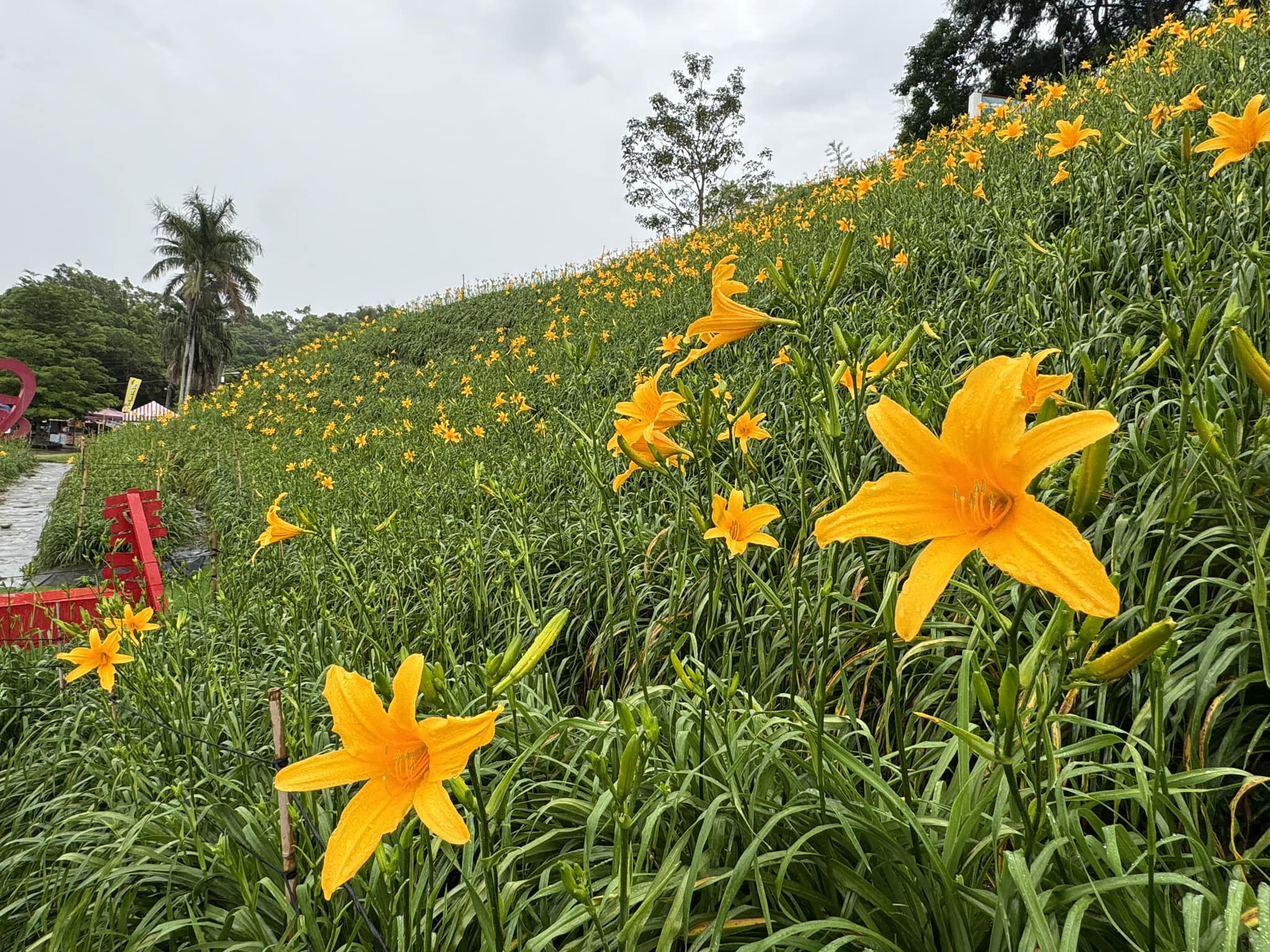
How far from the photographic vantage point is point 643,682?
5.32 feet

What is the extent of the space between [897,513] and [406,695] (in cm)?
57

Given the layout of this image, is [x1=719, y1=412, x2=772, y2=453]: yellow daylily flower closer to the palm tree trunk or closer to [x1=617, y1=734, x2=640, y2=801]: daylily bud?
[x1=617, y1=734, x2=640, y2=801]: daylily bud

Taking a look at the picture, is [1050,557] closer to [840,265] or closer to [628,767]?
[628,767]

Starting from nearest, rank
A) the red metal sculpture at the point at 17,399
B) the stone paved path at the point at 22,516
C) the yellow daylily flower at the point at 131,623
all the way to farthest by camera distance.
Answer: the yellow daylily flower at the point at 131,623 < the stone paved path at the point at 22,516 < the red metal sculpture at the point at 17,399

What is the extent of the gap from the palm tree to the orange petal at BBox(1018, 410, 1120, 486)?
123 feet

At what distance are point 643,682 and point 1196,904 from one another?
1080 millimetres

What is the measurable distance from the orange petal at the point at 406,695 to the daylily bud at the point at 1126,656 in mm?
686

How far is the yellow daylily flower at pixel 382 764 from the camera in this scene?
691mm

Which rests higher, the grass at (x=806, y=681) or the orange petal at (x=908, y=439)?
the orange petal at (x=908, y=439)

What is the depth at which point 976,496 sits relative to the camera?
0.68m

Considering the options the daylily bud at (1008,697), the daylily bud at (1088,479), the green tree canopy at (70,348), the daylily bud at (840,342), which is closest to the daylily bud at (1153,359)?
the daylily bud at (1088,479)

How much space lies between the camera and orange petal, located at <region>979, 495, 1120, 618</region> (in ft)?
1.77

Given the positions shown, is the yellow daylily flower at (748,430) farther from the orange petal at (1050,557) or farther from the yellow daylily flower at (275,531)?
the yellow daylily flower at (275,531)

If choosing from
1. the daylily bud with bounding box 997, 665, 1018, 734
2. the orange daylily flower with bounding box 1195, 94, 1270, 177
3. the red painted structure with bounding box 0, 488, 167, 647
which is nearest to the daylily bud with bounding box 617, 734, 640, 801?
the daylily bud with bounding box 997, 665, 1018, 734
